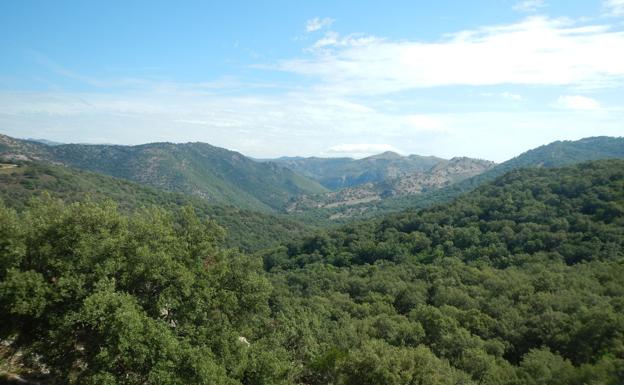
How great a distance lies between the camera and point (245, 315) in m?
26.1

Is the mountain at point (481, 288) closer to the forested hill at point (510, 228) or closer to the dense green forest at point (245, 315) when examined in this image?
the dense green forest at point (245, 315)

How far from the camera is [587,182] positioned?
129 meters

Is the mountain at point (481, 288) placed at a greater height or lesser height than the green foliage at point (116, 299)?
lesser

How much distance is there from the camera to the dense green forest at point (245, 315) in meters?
19.1

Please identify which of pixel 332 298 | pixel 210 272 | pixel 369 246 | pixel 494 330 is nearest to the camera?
pixel 210 272

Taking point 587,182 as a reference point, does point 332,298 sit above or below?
below

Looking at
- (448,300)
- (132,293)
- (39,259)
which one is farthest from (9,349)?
(448,300)

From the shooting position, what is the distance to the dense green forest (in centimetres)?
1907

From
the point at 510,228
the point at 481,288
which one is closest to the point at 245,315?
the point at 481,288

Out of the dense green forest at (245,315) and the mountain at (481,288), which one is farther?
the mountain at (481,288)

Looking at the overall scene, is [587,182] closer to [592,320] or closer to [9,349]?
[592,320]

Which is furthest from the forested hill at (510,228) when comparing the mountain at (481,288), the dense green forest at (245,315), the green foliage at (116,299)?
the green foliage at (116,299)

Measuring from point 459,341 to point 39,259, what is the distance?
129 ft

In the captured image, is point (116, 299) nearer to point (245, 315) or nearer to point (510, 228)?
point (245, 315)
